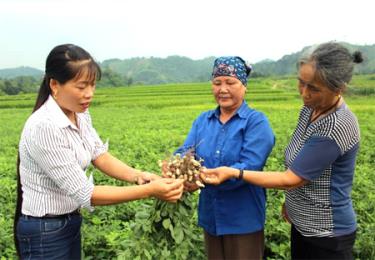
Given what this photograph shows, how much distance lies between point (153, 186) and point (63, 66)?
900mm

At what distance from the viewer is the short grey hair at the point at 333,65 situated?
7.63ft

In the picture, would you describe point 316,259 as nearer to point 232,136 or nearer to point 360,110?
point 232,136

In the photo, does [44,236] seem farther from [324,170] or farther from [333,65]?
[333,65]

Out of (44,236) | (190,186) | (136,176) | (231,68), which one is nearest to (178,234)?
(190,186)

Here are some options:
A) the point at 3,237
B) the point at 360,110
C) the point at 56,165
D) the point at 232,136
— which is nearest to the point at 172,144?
the point at 3,237

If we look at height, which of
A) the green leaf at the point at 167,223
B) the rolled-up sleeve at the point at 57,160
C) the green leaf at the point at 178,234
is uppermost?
the rolled-up sleeve at the point at 57,160

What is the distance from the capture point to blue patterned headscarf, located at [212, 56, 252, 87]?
2971 millimetres

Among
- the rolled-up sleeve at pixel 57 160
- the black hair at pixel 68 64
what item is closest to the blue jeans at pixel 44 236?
the rolled-up sleeve at pixel 57 160

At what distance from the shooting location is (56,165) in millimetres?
2270

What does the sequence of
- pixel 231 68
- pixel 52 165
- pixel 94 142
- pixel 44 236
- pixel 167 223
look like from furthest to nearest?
pixel 231 68
pixel 94 142
pixel 167 223
pixel 44 236
pixel 52 165

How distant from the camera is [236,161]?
291 cm

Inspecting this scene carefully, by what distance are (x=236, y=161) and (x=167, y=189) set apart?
2.05 feet

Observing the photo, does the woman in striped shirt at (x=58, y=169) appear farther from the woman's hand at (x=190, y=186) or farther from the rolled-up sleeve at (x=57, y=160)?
the woman's hand at (x=190, y=186)

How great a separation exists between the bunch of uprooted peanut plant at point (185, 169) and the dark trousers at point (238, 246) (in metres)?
0.59
